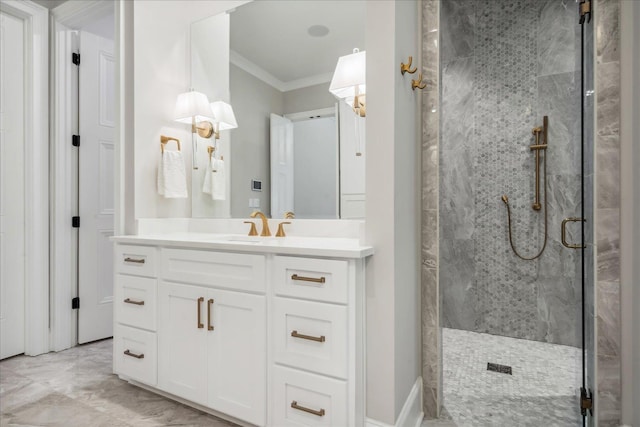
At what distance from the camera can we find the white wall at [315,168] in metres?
2.07

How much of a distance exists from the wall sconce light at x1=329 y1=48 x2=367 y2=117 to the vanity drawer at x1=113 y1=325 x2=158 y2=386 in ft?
5.41

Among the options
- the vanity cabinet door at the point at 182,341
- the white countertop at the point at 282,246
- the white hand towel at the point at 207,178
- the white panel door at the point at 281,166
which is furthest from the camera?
the white hand towel at the point at 207,178

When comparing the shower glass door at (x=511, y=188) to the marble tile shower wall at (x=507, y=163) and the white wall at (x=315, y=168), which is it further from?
the white wall at (x=315, y=168)

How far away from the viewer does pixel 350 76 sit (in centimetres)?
196

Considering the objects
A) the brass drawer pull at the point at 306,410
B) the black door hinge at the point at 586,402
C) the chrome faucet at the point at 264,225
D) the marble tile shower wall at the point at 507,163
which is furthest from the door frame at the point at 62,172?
the black door hinge at the point at 586,402

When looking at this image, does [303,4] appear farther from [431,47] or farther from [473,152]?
[473,152]

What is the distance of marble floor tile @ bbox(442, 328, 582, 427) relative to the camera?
6.06 ft

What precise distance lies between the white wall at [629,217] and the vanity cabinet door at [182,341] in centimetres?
183

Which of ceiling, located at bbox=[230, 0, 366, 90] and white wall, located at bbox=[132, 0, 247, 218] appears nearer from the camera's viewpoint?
ceiling, located at bbox=[230, 0, 366, 90]

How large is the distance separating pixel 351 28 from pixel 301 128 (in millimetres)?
606

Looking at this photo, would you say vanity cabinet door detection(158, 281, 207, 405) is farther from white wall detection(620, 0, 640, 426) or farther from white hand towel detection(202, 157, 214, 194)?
white wall detection(620, 0, 640, 426)

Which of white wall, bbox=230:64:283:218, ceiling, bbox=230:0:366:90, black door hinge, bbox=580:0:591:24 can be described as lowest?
white wall, bbox=230:64:283:218

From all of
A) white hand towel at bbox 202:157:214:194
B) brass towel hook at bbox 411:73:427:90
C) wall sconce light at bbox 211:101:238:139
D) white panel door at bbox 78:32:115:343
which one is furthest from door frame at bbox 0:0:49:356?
brass towel hook at bbox 411:73:427:90

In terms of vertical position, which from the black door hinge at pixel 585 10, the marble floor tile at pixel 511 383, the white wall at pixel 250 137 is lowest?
the marble floor tile at pixel 511 383
